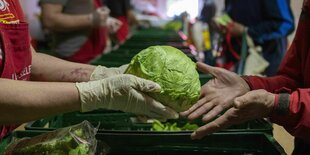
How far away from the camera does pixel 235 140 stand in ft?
5.27

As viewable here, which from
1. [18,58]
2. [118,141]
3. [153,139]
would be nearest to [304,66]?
[153,139]

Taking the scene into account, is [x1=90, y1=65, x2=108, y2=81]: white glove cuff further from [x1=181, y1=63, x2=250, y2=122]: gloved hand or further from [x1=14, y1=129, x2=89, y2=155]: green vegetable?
[x1=14, y1=129, x2=89, y2=155]: green vegetable

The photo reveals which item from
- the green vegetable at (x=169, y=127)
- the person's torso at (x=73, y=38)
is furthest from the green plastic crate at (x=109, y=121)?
the person's torso at (x=73, y=38)

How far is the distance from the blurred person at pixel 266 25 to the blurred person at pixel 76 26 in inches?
49.7

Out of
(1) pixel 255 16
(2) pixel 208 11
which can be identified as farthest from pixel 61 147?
(2) pixel 208 11

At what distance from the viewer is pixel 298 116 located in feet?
4.55

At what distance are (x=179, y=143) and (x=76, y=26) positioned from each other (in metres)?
2.30

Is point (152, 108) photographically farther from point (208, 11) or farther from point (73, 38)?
point (208, 11)

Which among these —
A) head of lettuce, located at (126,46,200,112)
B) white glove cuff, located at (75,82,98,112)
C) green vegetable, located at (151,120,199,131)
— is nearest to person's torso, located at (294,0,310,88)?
head of lettuce, located at (126,46,200,112)

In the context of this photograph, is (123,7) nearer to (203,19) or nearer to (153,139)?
(203,19)

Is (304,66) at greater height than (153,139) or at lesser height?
greater

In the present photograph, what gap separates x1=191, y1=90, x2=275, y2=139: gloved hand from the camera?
4.54ft

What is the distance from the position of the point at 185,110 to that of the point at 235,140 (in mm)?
233

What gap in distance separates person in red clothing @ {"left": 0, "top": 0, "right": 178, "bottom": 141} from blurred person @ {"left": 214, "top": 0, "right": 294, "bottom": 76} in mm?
2316
